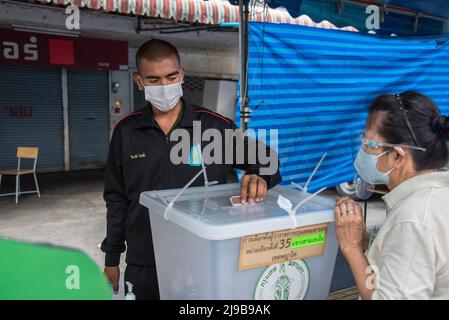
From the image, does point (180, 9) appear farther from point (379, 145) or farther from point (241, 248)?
point (241, 248)

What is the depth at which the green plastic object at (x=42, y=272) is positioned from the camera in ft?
2.35

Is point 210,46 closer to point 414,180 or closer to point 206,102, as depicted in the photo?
point 206,102

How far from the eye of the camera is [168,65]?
5.66ft

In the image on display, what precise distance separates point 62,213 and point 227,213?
19.0 ft

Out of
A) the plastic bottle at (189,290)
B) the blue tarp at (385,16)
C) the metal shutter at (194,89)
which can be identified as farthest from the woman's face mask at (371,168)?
the metal shutter at (194,89)

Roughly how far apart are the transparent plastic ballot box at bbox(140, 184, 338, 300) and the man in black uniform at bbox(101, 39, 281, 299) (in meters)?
0.43

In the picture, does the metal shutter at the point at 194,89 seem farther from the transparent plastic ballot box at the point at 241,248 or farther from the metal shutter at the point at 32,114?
the transparent plastic ballot box at the point at 241,248

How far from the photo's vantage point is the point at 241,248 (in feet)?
3.27

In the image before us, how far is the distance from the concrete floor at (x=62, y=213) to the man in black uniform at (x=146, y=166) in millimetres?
2338

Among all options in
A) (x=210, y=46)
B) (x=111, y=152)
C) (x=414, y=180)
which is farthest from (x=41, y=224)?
(x=210, y=46)

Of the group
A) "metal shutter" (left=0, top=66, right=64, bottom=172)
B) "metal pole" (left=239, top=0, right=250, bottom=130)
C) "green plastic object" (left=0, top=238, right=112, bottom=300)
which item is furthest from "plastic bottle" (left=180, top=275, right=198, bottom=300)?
"metal shutter" (left=0, top=66, right=64, bottom=172)

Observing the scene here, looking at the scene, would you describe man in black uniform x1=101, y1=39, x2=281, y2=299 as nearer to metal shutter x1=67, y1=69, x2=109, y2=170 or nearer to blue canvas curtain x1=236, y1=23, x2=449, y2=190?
blue canvas curtain x1=236, y1=23, x2=449, y2=190

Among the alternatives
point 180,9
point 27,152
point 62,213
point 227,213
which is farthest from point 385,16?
point 27,152

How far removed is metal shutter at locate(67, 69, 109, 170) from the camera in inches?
363
